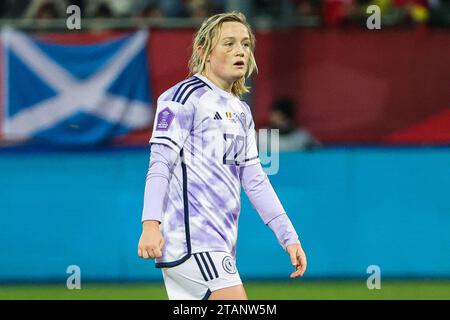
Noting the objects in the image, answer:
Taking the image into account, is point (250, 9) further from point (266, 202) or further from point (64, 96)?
point (266, 202)

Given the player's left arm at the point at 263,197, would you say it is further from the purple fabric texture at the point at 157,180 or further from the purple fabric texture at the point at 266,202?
the purple fabric texture at the point at 157,180

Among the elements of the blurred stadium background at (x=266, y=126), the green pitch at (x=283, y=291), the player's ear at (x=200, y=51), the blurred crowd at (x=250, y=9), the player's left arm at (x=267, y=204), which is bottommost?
the player's left arm at (x=267, y=204)

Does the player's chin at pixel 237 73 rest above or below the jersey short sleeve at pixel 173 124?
above

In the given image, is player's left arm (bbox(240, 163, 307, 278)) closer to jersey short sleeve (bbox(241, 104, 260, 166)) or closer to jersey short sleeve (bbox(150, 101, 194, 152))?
jersey short sleeve (bbox(241, 104, 260, 166))

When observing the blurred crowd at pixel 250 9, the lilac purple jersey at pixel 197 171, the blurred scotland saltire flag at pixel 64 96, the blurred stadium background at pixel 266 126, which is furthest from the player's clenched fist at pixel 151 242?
the blurred crowd at pixel 250 9

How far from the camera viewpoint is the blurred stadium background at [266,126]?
12250mm

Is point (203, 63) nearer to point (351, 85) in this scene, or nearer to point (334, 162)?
point (334, 162)

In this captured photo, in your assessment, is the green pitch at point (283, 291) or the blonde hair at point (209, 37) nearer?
the blonde hair at point (209, 37)

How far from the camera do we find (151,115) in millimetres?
13531

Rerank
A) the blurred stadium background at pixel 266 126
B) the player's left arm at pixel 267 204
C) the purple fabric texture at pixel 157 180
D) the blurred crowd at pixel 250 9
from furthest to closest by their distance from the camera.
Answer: the blurred crowd at pixel 250 9, the blurred stadium background at pixel 266 126, the player's left arm at pixel 267 204, the purple fabric texture at pixel 157 180

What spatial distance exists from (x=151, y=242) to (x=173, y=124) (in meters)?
0.61

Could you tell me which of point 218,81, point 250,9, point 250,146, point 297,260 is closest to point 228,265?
point 297,260

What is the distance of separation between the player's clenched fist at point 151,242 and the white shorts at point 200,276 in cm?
26
